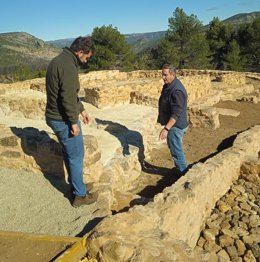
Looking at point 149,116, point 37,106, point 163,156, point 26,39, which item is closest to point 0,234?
point 163,156

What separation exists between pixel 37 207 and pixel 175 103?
2.49 meters

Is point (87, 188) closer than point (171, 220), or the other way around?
point (171, 220)

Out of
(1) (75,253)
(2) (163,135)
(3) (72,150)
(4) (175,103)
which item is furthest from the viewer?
(4) (175,103)

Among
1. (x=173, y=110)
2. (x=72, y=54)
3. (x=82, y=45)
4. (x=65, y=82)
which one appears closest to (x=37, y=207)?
(x=65, y=82)

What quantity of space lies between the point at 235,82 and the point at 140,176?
43.6ft

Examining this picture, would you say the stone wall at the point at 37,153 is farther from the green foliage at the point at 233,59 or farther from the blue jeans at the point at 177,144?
the green foliage at the point at 233,59

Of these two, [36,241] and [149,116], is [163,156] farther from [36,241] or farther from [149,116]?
[36,241]

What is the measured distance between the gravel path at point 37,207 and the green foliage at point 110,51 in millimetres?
23050

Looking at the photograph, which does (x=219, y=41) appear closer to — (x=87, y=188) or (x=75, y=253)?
(x=87, y=188)

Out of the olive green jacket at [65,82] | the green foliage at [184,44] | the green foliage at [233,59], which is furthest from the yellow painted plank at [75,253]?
the green foliage at [233,59]

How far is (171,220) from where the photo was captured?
408 cm

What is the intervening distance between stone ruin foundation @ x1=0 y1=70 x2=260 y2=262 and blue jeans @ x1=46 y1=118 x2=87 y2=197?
359 mm

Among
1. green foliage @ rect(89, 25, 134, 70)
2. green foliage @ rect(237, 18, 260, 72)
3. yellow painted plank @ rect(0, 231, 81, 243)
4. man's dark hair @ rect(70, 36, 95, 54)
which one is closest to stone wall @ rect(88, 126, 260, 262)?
yellow painted plank @ rect(0, 231, 81, 243)

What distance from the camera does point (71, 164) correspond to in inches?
159
